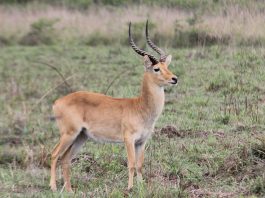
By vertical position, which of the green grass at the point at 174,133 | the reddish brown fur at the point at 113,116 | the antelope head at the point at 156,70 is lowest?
the green grass at the point at 174,133

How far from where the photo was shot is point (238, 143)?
8.80 meters

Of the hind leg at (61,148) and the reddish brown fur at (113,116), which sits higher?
the reddish brown fur at (113,116)

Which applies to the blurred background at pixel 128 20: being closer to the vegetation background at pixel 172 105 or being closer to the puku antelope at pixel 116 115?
the vegetation background at pixel 172 105

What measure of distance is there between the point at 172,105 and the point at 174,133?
167cm

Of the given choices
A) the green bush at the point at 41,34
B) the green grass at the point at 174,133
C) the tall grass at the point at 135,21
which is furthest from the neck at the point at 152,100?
the green bush at the point at 41,34

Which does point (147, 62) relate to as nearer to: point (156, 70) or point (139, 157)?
point (156, 70)

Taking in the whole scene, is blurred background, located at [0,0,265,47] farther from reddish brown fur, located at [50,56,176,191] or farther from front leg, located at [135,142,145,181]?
front leg, located at [135,142,145,181]

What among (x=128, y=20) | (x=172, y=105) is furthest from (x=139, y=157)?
(x=128, y=20)

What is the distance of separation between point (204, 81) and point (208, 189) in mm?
4979

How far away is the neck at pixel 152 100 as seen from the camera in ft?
26.8

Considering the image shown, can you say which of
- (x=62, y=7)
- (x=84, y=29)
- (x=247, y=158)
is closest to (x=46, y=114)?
(x=247, y=158)

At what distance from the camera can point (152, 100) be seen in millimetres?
8219

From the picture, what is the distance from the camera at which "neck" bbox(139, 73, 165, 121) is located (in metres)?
8.16

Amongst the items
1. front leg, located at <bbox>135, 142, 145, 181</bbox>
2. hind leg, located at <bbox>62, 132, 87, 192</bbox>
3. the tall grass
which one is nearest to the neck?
front leg, located at <bbox>135, 142, 145, 181</bbox>
